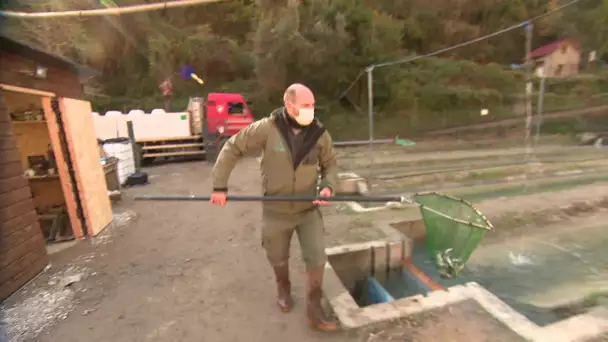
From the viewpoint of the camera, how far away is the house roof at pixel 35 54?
3273 mm

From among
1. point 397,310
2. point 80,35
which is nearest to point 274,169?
point 397,310

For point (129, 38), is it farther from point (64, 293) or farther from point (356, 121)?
point (64, 293)

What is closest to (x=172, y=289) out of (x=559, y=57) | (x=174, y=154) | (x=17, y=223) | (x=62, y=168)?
(x=17, y=223)

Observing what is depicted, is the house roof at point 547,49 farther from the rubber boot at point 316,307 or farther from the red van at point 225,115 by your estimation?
the rubber boot at point 316,307

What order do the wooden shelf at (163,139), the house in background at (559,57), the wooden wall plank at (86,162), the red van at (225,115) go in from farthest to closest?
the red van at (225,115), the wooden shelf at (163,139), the house in background at (559,57), the wooden wall plank at (86,162)

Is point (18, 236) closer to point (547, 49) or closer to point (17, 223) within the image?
point (17, 223)

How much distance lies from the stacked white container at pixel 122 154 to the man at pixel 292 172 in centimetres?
589

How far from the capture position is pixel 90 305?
2.93 metres

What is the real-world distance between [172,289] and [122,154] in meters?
5.55

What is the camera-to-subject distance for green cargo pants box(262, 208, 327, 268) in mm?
2465

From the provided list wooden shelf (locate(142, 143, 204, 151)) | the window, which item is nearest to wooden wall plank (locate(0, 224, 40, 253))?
wooden shelf (locate(142, 143, 204, 151))

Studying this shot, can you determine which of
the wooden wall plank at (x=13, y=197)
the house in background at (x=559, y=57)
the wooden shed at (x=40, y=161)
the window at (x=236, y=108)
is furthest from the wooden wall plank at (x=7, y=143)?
the house in background at (x=559, y=57)

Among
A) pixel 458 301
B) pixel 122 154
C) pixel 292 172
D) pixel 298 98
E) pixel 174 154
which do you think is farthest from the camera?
pixel 174 154

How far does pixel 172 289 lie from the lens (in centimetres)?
316
